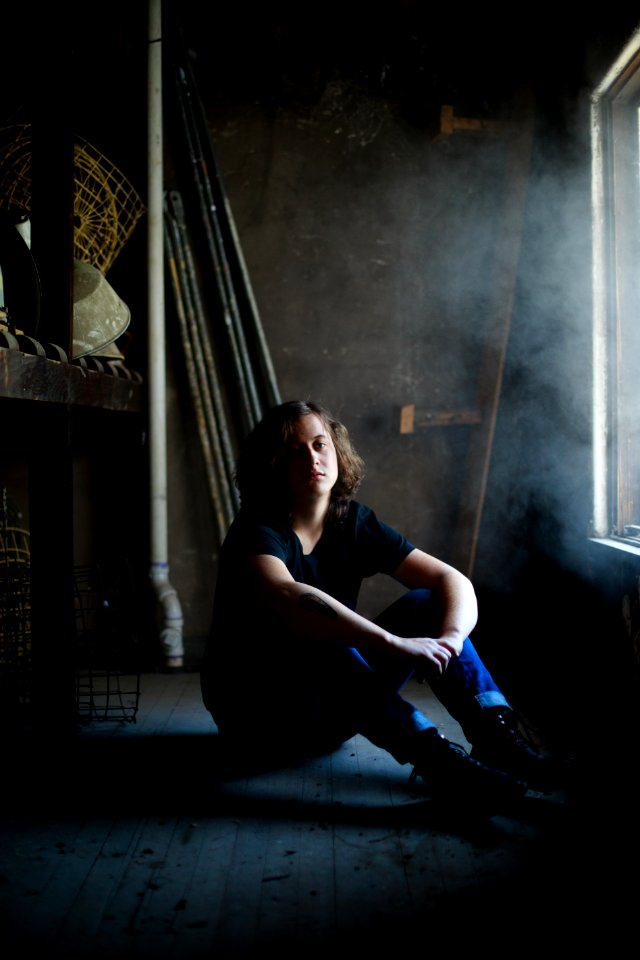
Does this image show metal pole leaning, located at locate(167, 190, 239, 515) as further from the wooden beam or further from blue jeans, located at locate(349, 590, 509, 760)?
blue jeans, located at locate(349, 590, 509, 760)

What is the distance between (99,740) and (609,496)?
194 cm

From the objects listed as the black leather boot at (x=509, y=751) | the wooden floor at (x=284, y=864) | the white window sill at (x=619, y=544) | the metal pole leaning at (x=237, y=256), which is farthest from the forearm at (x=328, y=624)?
the metal pole leaning at (x=237, y=256)

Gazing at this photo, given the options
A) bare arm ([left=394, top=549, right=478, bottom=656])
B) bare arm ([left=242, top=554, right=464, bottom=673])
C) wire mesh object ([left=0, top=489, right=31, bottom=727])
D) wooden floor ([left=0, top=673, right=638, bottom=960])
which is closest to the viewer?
wooden floor ([left=0, top=673, right=638, bottom=960])

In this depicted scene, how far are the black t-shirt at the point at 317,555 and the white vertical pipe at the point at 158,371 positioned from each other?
134 centimetres

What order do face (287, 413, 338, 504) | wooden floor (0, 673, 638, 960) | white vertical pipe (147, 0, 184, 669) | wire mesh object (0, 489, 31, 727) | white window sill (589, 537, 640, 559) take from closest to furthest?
1. wooden floor (0, 673, 638, 960)
2. face (287, 413, 338, 504)
3. white window sill (589, 537, 640, 559)
4. wire mesh object (0, 489, 31, 727)
5. white vertical pipe (147, 0, 184, 669)

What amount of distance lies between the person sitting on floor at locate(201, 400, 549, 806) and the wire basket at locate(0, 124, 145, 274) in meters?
1.34

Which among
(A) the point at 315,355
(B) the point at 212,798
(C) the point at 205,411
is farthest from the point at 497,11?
(B) the point at 212,798

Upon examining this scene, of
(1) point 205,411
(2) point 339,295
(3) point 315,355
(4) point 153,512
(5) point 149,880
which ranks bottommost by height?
(5) point 149,880

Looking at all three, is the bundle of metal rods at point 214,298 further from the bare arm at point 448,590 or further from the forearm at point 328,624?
the forearm at point 328,624

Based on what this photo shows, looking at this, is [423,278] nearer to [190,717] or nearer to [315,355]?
[315,355]

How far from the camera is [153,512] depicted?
12.8 ft

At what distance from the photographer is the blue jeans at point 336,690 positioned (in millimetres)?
2289

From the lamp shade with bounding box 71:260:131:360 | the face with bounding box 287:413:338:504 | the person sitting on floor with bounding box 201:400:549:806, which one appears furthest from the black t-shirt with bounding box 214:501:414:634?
the lamp shade with bounding box 71:260:131:360

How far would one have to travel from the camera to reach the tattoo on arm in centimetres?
230
